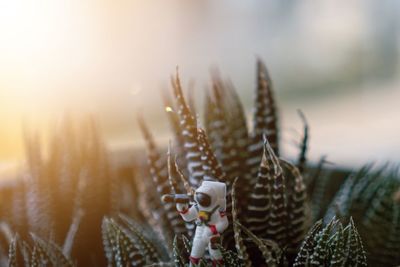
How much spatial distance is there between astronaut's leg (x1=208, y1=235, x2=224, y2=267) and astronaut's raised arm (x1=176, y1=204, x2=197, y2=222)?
0.8 inches

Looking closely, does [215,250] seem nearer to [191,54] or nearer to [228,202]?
[228,202]

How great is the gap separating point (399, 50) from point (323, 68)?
40cm

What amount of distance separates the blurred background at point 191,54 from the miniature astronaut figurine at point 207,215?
7.32 feet

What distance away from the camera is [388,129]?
2.52m

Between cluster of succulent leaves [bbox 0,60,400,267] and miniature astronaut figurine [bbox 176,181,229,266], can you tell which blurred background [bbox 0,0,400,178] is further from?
miniature astronaut figurine [bbox 176,181,229,266]

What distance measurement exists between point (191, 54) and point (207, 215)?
3.18 meters

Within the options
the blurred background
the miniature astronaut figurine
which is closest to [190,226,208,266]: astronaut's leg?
the miniature astronaut figurine

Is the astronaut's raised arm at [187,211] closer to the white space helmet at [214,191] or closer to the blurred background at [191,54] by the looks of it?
the white space helmet at [214,191]

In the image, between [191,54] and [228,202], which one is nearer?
[228,202]

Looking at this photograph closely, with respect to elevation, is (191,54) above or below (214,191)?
below

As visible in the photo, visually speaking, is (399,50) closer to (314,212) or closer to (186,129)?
(314,212)

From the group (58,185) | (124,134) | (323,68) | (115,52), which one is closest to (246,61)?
(323,68)

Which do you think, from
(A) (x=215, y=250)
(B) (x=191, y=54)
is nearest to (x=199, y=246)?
(A) (x=215, y=250)

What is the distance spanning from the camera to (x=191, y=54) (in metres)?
3.61
